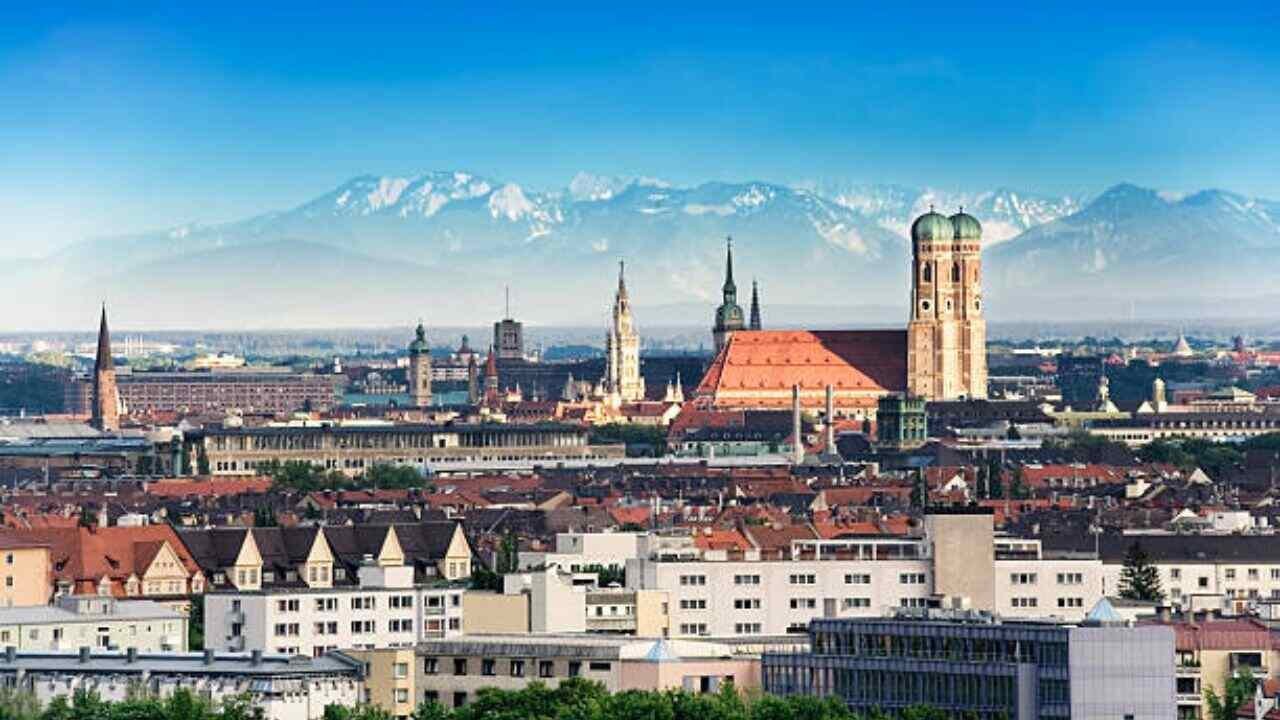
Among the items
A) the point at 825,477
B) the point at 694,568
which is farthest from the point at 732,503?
the point at 694,568

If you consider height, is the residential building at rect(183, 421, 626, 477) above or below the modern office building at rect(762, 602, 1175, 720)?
above

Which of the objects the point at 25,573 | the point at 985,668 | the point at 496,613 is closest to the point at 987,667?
the point at 985,668

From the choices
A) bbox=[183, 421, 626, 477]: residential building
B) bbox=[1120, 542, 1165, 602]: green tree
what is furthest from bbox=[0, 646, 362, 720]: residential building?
bbox=[183, 421, 626, 477]: residential building

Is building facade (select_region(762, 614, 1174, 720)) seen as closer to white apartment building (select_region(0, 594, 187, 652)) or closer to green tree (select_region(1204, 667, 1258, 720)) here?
green tree (select_region(1204, 667, 1258, 720))

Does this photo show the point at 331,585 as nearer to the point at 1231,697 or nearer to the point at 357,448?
the point at 1231,697

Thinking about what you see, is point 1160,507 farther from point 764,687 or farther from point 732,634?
point 764,687
